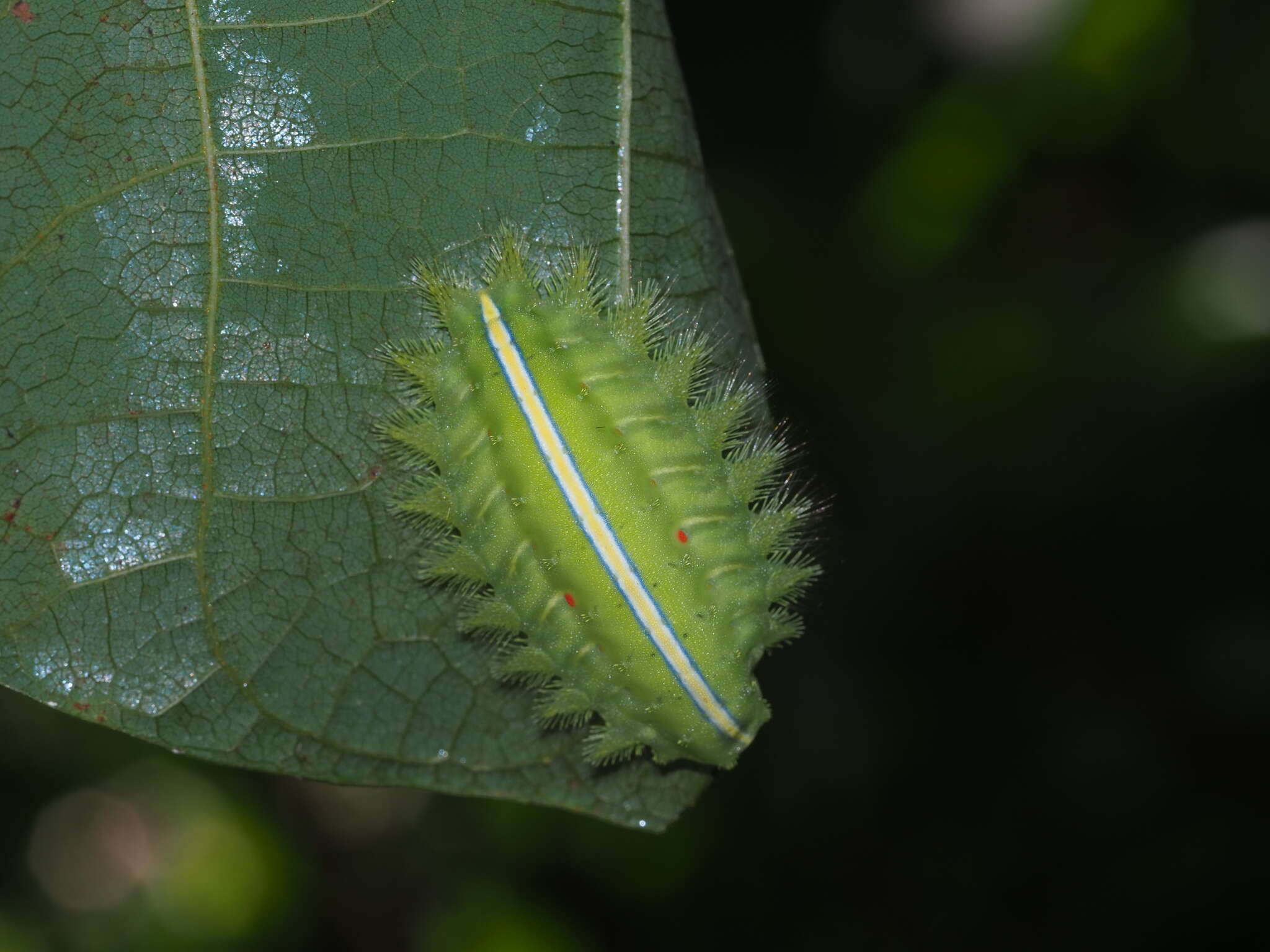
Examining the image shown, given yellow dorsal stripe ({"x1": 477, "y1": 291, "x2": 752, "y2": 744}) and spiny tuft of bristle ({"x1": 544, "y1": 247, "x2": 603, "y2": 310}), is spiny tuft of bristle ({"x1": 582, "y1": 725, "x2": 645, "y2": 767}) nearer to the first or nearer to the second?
yellow dorsal stripe ({"x1": 477, "y1": 291, "x2": 752, "y2": 744})

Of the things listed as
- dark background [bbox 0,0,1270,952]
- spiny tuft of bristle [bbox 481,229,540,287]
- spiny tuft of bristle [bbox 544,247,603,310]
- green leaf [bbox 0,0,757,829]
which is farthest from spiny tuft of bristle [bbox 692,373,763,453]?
dark background [bbox 0,0,1270,952]

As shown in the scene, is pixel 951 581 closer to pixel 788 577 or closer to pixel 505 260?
pixel 788 577

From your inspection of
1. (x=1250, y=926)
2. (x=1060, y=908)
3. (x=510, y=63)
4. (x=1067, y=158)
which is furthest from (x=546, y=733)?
(x=1067, y=158)

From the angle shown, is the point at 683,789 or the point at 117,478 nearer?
the point at 117,478

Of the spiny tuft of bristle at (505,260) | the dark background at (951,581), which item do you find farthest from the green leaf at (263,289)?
the dark background at (951,581)

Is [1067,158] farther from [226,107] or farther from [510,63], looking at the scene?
[226,107]

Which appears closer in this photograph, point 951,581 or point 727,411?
point 727,411

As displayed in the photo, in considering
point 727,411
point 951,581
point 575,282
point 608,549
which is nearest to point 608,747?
point 608,549
